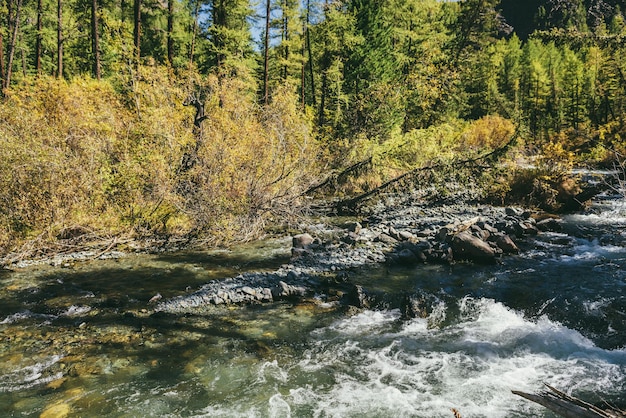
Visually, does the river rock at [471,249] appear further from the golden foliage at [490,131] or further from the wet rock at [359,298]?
the golden foliage at [490,131]

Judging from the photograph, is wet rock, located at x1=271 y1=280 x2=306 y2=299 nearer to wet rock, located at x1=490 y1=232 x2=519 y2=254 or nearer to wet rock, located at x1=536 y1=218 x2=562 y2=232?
wet rock, located at x1=490 y1=232 x2=519 y2=254

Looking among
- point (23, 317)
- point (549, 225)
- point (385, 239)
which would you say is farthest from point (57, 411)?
point (549, 225)

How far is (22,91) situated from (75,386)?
13.1m

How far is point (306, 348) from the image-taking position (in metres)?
7.51

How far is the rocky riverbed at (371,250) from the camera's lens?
971cm

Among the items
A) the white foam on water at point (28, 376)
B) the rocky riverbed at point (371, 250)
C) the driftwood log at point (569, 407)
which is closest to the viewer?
the driftwood log at point (569, 407)

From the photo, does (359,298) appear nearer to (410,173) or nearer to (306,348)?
(306,348)

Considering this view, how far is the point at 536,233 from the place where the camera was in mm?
16125

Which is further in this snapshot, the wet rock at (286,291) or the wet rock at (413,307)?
the wet rock at (286,291)

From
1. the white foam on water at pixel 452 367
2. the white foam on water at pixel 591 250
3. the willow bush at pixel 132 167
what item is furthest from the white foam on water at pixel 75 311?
the white foam on water at pixel 591 250

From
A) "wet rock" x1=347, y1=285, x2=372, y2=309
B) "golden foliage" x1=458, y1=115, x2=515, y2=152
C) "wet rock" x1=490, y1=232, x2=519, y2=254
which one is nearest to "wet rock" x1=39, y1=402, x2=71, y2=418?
"wet rock" x1=347, y1=285, x2=372, y2=309

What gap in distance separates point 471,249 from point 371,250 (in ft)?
10.2

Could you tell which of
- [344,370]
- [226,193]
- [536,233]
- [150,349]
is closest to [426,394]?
[344,370]

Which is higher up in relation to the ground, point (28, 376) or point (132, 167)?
point (132, 167)
